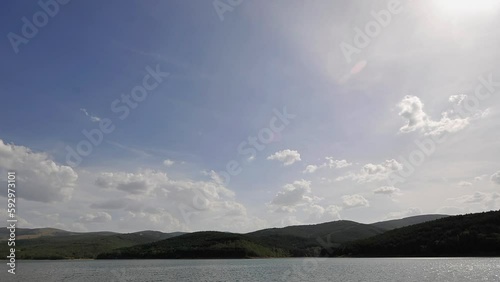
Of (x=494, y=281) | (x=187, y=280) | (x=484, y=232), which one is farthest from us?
(x=484, y=232)

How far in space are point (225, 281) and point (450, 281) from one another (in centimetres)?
4438

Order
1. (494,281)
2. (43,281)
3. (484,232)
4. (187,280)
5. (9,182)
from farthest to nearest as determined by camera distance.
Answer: (484,232) < (43,281) < (187,280) < (494,281) < (9,182)

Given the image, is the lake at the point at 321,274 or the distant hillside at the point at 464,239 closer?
the lake at the point at 321,274

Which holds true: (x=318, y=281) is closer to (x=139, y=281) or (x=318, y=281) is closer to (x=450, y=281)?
(x=450, y=281)

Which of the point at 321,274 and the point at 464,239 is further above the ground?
the point at 464,239

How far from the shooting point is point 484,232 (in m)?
168

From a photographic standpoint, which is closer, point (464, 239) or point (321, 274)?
point (321, 274)

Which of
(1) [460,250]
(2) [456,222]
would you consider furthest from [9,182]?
(2) [456,222]

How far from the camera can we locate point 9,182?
41.7m

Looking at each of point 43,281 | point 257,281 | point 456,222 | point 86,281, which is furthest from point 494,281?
point 456,222

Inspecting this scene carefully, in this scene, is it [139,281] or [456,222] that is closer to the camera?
[139,281]

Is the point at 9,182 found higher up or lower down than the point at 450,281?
higher up

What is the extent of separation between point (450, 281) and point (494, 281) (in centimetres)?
674

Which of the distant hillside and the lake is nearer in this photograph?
the lake
